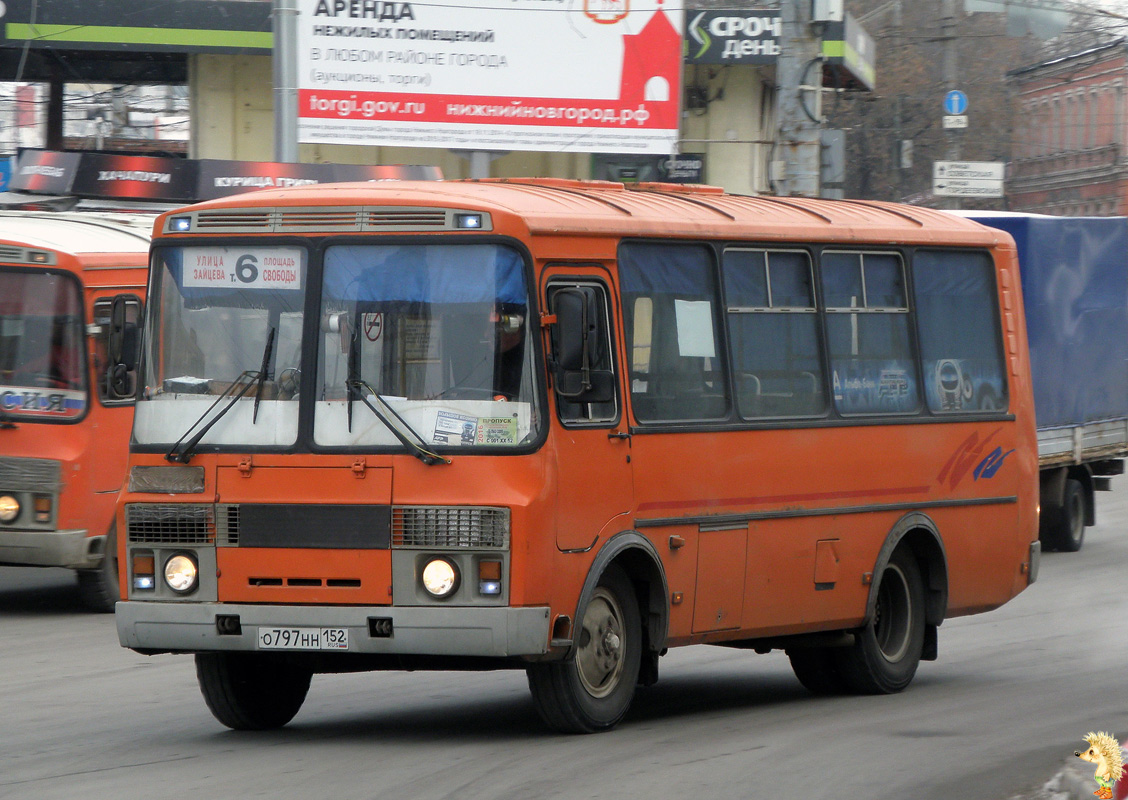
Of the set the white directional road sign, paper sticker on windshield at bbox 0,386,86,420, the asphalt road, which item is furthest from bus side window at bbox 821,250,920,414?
the white directional road sign

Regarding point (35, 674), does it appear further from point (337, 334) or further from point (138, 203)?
point (138, 203)

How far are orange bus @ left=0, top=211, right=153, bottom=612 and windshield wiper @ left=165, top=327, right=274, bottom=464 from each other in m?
5.32

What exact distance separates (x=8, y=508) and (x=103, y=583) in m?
0.94

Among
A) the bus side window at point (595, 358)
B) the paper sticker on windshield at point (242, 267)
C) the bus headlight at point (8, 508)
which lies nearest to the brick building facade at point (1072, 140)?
the bus headlight at point (8, 508)

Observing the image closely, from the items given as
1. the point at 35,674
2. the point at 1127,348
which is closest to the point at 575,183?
the point at 35,674

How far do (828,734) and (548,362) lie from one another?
229cm

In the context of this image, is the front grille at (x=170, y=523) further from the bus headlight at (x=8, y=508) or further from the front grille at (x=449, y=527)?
the bus headlight at (x=8, y=508)

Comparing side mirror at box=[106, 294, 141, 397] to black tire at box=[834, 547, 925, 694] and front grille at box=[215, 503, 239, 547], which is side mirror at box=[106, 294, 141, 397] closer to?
front grille at box=[215, 503, 239, 547]

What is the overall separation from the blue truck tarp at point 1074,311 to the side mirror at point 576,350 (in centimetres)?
1086

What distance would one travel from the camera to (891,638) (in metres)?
10.7

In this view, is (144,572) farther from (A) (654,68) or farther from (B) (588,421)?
(A) (654,68)

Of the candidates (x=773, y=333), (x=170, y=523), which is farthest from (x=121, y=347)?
(x=773, y=333)

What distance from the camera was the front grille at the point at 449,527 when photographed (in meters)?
7.67

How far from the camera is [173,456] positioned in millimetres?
8039
